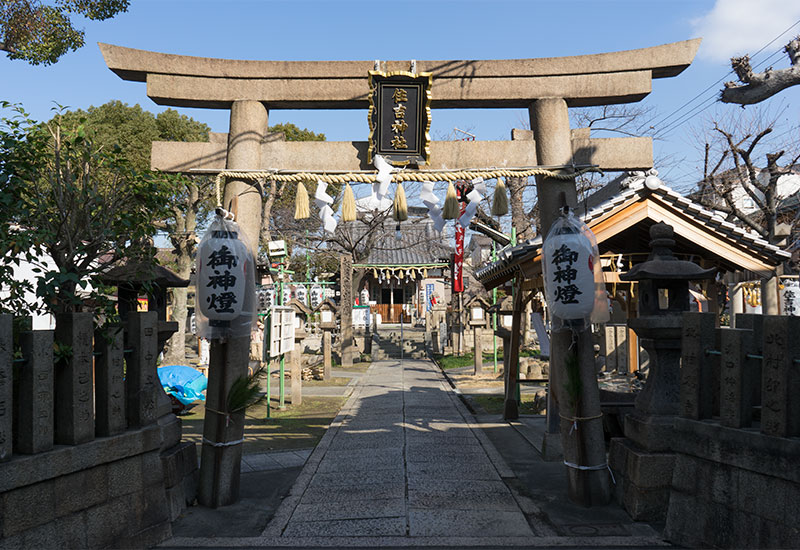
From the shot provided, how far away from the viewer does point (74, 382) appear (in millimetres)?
5031

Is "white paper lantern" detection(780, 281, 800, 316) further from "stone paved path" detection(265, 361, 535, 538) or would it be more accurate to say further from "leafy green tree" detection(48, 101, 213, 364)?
"leafy green tree" detection(48, 101, 213, 364)

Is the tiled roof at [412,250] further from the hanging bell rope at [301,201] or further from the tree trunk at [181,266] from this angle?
the hanging bell rope at [301,201]

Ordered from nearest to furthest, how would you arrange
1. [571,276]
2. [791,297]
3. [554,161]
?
[571,276] < [554,161] < [791,297]

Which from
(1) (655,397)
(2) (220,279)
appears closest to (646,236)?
(1) (655,397)

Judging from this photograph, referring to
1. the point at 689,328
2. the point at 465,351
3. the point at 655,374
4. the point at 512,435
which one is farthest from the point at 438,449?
the point at 465,351

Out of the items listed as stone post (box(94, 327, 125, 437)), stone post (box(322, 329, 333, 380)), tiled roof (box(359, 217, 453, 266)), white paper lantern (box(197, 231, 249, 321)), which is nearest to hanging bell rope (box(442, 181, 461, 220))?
white paper lantern (box(197, 231, 249, 321))

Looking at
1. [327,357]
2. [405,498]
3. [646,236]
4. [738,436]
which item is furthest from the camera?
[327,357]

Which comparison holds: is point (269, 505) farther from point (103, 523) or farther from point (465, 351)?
point (465, 351)

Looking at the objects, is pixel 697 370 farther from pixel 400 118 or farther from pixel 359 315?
pixel 359 315

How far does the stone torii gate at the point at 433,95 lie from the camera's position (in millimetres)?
7316

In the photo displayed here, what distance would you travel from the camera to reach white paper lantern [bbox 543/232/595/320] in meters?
6.25

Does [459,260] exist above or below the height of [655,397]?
above

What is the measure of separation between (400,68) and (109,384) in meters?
5.19

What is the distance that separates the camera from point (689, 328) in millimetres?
5676
